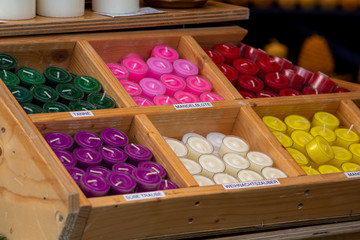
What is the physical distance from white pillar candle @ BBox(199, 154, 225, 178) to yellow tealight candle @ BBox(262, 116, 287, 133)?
38cm

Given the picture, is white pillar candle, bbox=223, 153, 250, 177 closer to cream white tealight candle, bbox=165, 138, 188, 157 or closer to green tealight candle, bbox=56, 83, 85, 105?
cream white tealight candle, bbox=165, 138, 188, 157

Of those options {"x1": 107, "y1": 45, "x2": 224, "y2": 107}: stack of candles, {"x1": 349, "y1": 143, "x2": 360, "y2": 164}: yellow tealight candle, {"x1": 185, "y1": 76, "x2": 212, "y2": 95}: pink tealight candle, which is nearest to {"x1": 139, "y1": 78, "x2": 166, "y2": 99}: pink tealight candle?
{"x1": 107, "y1": 45, "x2": 224, "y2": 107}: stack of candles

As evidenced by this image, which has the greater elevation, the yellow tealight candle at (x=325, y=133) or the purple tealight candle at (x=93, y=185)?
the purple tealight candle at (x=93, y=185)

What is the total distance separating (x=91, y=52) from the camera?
2.48 m

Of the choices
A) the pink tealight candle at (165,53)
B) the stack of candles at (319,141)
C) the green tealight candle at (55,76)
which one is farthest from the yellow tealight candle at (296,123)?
the green tealight candle at (55,76)

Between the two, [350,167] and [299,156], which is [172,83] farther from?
[350,167]

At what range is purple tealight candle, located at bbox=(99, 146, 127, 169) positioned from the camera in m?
1.99

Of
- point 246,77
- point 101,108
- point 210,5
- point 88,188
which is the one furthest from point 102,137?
point 210,5

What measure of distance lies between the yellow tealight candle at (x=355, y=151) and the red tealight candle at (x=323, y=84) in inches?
18.2

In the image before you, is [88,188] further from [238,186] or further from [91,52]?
[91,52]

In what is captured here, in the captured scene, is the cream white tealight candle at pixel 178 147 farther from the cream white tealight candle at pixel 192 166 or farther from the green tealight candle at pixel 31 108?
the green tealight candle at pixel 31 108

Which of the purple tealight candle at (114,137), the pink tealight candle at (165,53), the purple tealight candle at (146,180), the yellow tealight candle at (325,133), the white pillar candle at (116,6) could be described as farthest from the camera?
the pink tealight candle at (165,53)

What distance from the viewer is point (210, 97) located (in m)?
2.53

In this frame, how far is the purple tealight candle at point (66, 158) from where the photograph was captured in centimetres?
189
